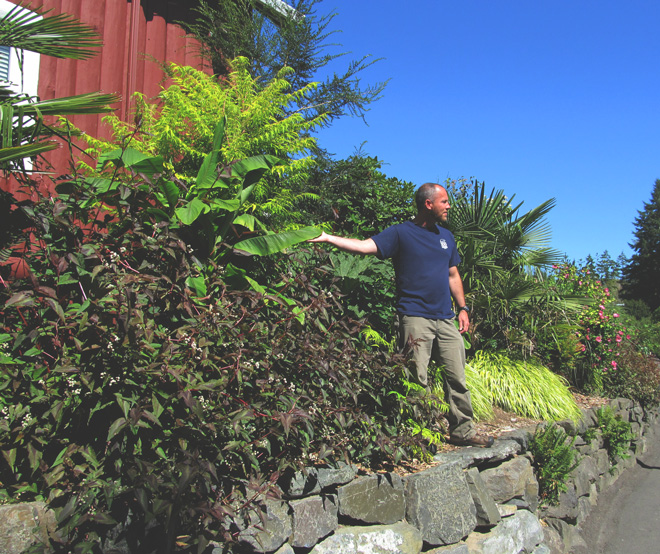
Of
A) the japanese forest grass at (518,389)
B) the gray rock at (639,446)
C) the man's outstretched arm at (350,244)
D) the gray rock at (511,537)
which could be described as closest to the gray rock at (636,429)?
the gray rock at (639,446)

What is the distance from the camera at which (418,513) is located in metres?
3.37

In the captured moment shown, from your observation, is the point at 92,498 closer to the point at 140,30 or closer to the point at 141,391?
the point at 141,391

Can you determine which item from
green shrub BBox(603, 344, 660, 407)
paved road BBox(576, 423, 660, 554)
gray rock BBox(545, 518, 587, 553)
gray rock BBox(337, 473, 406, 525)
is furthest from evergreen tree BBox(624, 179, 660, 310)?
gray rock BBox(337, 473, 406, 525)

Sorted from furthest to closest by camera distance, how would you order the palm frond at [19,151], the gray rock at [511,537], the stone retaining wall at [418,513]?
1. the gray rock at [511,537]
2. the stone retaining wall at [418,513]
3. the palm frond at [19,151]

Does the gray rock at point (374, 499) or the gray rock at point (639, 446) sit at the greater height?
the gray rock at point (374, 499)

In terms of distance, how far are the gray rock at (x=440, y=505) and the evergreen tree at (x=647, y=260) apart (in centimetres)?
4287

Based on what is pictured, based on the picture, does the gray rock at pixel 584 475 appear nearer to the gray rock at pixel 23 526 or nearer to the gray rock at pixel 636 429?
the gray rock at pixel 636 429

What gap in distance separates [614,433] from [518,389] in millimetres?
2448

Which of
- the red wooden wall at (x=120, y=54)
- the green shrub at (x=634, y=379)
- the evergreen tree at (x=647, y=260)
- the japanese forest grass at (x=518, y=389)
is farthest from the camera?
the evergreen tree at (x=647, y=260)

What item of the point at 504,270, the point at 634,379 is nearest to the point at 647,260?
the point at 634,379

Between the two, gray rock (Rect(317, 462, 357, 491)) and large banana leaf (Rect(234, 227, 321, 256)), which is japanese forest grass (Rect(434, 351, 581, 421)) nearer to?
gray rock (Rect(317, 462, 357, 491))

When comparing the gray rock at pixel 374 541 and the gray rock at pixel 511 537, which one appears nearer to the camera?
the gray rock at pixel 374 541

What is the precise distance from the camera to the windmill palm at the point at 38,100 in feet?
8.06

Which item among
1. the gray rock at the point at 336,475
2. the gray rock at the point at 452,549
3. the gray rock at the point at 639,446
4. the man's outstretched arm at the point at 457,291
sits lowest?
the gray rock at the point at 639,446
